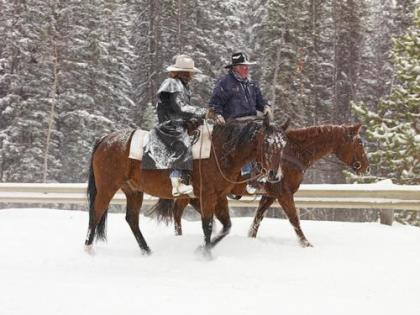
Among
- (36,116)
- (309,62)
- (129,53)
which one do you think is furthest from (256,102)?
(129,53)

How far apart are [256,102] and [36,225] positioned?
5063 millimetres

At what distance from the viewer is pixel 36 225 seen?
10766mm

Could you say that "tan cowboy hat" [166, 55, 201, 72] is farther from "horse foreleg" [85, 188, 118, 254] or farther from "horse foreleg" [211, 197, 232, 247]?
"horse foreleg" [85, 188, 118, 254]

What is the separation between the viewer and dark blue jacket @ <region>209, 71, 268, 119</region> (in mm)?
8648

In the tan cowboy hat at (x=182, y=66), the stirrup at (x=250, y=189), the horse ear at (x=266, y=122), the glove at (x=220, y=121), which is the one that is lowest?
the stirrup at (x=250, y=189)

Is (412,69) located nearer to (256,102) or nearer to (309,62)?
(256,102)

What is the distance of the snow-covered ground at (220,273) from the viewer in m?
5.05

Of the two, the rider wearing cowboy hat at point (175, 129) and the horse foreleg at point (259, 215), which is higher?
the rider wearing cowboy hat at point (175, 129)

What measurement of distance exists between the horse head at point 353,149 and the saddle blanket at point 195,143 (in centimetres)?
250

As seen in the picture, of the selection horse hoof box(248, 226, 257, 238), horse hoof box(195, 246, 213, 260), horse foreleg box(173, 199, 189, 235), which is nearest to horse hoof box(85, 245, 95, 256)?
horse hoof box(195, 246, 213, 260)

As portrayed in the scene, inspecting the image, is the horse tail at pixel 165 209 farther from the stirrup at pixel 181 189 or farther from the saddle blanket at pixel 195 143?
the stirrup at pixel 181 189

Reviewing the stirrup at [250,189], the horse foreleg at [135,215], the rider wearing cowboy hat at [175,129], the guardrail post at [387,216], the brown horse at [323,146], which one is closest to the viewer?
the rider wearing cowboy hat at [175,129]

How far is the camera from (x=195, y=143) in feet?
25.2

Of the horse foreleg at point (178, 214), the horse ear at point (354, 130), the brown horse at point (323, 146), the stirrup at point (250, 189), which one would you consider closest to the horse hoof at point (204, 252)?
the stirrup at point (250, 189)
